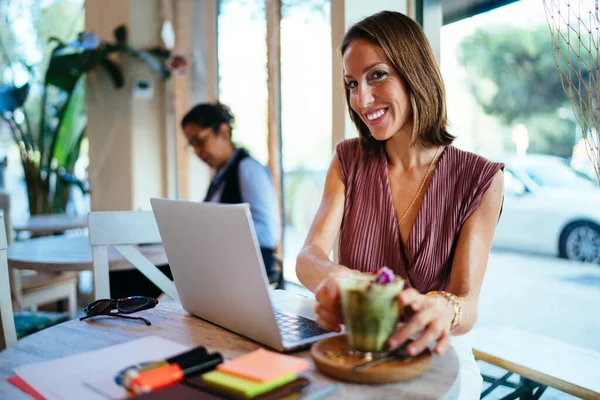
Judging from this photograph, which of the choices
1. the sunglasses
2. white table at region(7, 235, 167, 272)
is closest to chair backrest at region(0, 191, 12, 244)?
white table at region(7, 235, 167, 272)

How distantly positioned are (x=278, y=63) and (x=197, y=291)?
2.88 metres

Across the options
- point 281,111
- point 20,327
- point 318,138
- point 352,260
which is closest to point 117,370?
point 352,260

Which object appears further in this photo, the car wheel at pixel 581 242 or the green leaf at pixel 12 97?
the green leaf at pixel 12 97

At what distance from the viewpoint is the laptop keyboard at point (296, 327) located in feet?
3.45

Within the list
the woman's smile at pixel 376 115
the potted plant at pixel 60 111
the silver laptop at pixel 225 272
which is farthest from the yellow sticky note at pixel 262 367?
the potted plant at pixel 60 111

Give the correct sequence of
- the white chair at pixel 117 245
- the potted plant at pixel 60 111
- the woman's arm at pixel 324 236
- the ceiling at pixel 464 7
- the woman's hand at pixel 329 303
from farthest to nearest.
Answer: the potted plant at pixel 60 111, the ceiling at pixel 464 7, the white chair at pixel 117 245, the woman's arm at pixel 324 236, the woman's hand at pixel 329 303

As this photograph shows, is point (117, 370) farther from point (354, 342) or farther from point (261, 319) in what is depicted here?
point (354, 342)

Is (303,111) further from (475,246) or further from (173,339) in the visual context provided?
(173,339)

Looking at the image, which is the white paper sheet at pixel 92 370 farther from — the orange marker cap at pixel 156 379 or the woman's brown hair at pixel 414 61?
the woman's brown hair at pixel 414 61

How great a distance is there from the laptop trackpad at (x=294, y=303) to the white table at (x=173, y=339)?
0.03 meters

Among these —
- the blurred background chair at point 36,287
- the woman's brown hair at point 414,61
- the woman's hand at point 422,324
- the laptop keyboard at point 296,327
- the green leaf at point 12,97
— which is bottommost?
the blurred background chair at point 36,287

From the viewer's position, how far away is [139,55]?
4.53m

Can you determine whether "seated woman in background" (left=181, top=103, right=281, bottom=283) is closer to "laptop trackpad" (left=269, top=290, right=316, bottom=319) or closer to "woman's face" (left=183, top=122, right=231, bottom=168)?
"woman's face" (left=183, top=122, right=231, bottom=168)

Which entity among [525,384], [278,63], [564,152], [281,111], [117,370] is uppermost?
[278,63]
